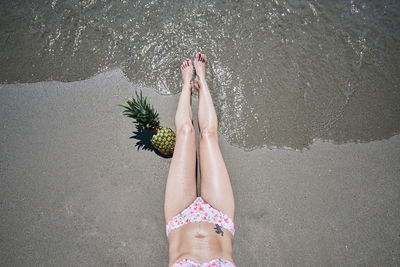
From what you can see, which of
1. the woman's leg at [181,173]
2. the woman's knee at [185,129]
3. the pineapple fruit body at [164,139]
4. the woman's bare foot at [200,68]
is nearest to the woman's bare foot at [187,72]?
the woman's bare foot at [200,68]

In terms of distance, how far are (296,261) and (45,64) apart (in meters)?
4.47

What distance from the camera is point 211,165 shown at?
2.31m

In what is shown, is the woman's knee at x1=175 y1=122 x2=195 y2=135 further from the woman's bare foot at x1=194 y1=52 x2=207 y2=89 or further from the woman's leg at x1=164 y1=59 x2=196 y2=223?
the woman's bare foot at x1=194 y1=52 x2=207 y2=89

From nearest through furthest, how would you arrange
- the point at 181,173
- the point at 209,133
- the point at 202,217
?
the point at 202,217 < the point at 181,173 < the point at 209,133

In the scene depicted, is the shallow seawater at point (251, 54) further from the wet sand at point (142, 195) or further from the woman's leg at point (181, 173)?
the woman's leg at point (181, 173)

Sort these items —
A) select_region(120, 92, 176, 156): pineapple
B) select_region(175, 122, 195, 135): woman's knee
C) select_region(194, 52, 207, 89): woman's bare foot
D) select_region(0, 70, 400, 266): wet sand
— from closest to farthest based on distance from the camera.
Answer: select_region(120, 92, 176, 156): pineapple
select_region(175, 122, 195, 135): woman's knee
select_region(0, 70, 400, 266): wet sand
select_region(194, 52, 207, 89): woman's bare foot

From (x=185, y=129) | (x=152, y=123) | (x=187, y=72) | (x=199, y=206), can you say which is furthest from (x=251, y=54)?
(x=199, y=206)

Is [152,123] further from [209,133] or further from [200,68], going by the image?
[200,68]

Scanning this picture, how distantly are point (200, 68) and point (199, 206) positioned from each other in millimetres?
1891

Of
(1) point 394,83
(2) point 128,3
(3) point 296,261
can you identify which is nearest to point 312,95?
(1) point 394,83

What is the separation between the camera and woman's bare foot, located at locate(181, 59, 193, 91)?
9.74 feet

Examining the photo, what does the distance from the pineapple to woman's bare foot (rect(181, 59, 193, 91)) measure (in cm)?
74

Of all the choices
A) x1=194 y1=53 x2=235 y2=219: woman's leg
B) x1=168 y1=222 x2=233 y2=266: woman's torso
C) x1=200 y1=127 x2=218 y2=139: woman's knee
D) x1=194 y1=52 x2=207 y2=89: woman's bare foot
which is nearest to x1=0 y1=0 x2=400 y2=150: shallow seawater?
x1=194 y1=52 x2=207 y2=89: woman's bare foot

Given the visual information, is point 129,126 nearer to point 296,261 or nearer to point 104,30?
point 104,30
